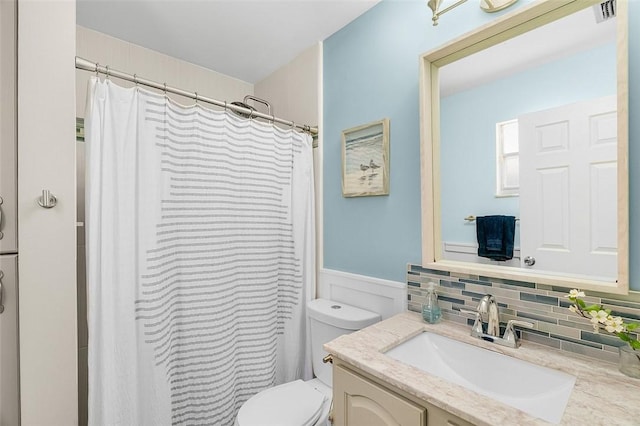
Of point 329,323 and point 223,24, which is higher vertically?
point 223,24

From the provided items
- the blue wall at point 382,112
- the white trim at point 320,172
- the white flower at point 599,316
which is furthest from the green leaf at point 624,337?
the white trim at point 320,172

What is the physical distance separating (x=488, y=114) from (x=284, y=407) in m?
1.49

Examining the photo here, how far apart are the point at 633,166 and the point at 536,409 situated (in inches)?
30.1

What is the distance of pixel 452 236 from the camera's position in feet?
A: 4.12

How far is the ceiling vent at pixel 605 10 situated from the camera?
0.89 m

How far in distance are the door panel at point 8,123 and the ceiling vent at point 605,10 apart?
187 cm

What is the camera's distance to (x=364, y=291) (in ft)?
5.22

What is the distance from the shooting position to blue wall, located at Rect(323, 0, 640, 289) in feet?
4.51

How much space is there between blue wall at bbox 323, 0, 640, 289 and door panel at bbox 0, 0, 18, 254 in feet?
4.56

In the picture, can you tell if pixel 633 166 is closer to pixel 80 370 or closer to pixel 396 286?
pixel 396 286

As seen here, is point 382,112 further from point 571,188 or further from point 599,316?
point 599,316

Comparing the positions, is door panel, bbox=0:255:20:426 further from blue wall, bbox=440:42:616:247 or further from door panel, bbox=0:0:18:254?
blue wall, bbox=440:42:616:247

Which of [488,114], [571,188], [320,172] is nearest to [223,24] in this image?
[320,172]

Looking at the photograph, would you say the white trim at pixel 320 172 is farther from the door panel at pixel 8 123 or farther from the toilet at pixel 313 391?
the door panel at pixel 8 123
